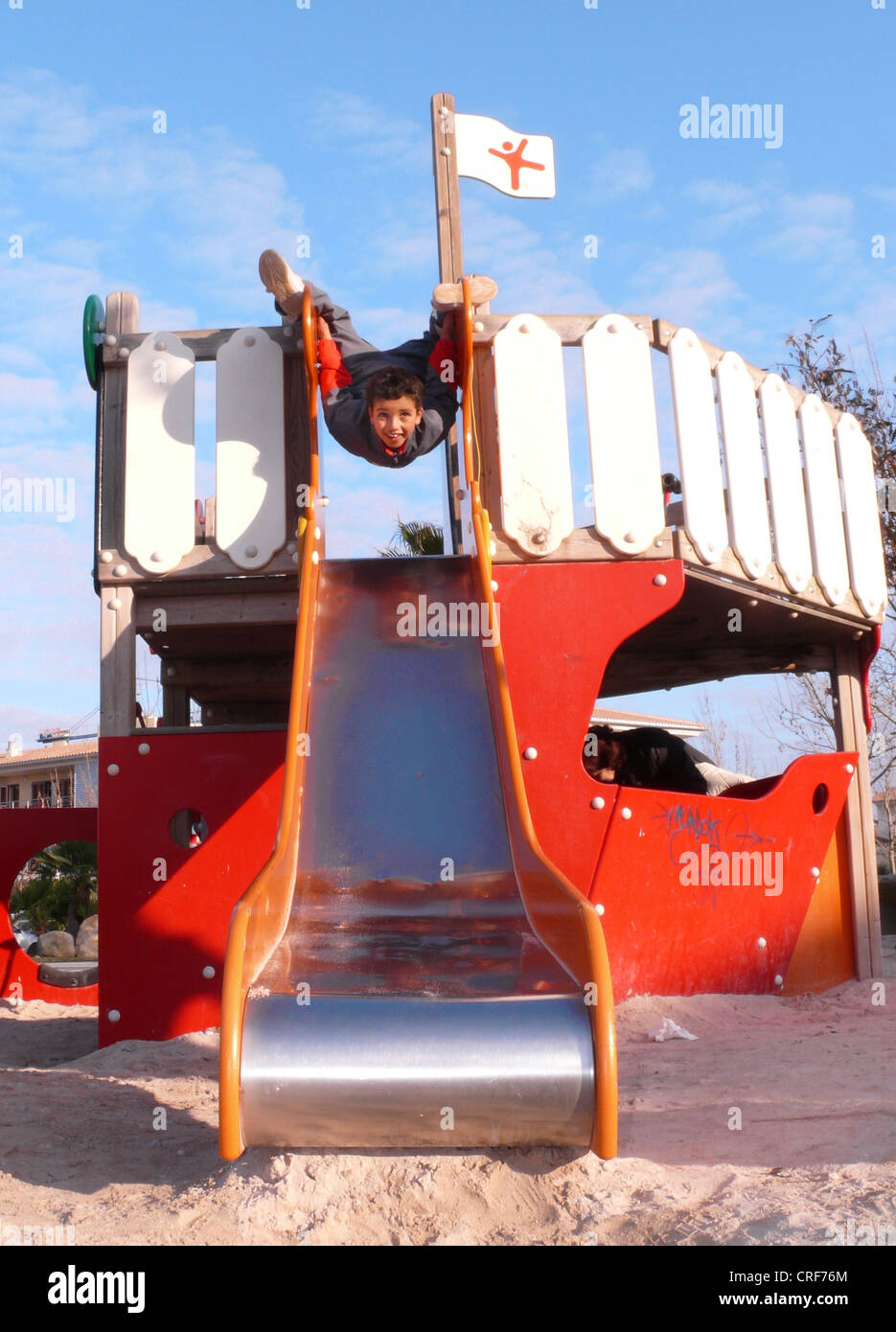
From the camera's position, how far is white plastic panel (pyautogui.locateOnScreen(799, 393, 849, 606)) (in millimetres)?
6117

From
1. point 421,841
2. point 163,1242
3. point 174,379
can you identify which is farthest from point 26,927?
point 163,1242

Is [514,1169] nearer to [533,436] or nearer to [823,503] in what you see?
[533,436]

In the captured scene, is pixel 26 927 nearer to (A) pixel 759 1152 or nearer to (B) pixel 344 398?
(B) pixel 344 398

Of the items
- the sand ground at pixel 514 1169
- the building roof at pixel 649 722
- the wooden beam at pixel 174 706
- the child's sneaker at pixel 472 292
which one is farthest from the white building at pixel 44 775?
the sand ground at pixel 514 1169

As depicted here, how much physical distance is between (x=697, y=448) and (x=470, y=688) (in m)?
1.81

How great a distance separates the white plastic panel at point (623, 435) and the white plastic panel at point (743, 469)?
53 centimetres

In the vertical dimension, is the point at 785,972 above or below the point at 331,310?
below

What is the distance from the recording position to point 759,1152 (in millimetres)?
3076

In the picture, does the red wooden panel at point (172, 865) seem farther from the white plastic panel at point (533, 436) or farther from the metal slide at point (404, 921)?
the white plastic panel at point (533, 436)

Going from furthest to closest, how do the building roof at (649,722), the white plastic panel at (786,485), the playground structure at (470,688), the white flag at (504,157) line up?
the building roof at (649,722)
the white flag at (504,157)
the white plastic panel at (786,485)
the playground structure at (470,688)

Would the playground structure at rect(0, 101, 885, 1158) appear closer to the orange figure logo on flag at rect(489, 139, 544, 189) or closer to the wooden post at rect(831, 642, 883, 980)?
the wooden post at rect(831, 642, 883, 980)

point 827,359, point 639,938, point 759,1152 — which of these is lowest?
point 759,1152

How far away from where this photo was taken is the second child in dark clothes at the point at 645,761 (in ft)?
23.0

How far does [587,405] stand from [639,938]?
2442mm
